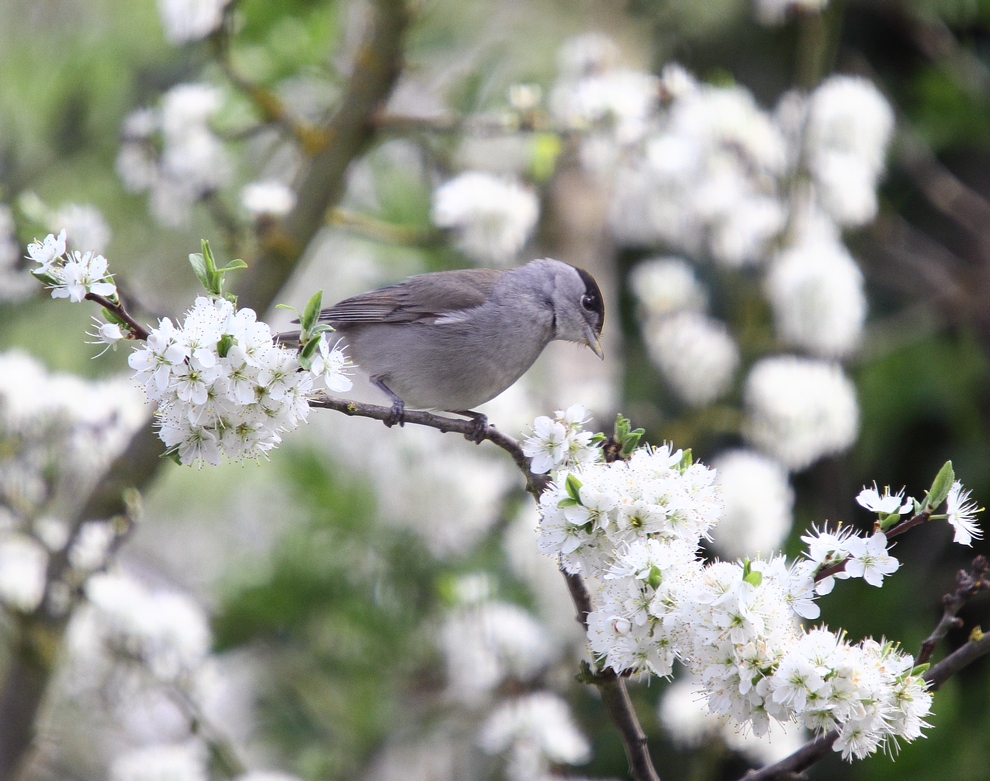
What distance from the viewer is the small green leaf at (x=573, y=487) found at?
6.31 feet

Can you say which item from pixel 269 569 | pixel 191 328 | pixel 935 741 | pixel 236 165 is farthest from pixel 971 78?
pixel 191 328

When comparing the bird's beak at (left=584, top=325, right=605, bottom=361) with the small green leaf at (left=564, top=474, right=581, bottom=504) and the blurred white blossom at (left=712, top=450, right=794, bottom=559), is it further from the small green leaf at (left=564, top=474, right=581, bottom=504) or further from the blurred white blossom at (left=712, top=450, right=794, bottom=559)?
the small green leaf at (left=564, top=474, right=581, bottom=504)

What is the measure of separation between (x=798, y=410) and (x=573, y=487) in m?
2.81

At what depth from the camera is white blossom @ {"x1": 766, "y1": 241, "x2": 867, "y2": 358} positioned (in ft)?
15.0

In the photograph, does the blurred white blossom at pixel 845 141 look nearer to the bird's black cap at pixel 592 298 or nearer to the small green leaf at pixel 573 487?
the bird's black cap at pixel 592 298

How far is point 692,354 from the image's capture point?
16.0ft

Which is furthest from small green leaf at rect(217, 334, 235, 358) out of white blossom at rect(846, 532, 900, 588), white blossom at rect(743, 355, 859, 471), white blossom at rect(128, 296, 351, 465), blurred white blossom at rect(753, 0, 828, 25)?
blurred white blossom at rect(753, 0, 828, 25)

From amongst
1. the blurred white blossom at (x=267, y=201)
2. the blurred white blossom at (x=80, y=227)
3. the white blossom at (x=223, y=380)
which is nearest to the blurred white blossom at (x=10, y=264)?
the blurred white blossom at (x=80, y=227)

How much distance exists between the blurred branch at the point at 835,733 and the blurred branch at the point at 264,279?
239cm

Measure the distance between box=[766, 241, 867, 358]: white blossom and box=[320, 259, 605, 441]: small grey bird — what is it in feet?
3.40

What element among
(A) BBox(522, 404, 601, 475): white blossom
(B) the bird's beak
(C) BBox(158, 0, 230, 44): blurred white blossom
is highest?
(C) BBox(158, 0, 230, 44): blurred white blossom

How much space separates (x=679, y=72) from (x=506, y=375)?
163cm

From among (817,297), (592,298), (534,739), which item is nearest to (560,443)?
(534,739)

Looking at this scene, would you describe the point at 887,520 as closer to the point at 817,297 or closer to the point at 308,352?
the point at 308,352
